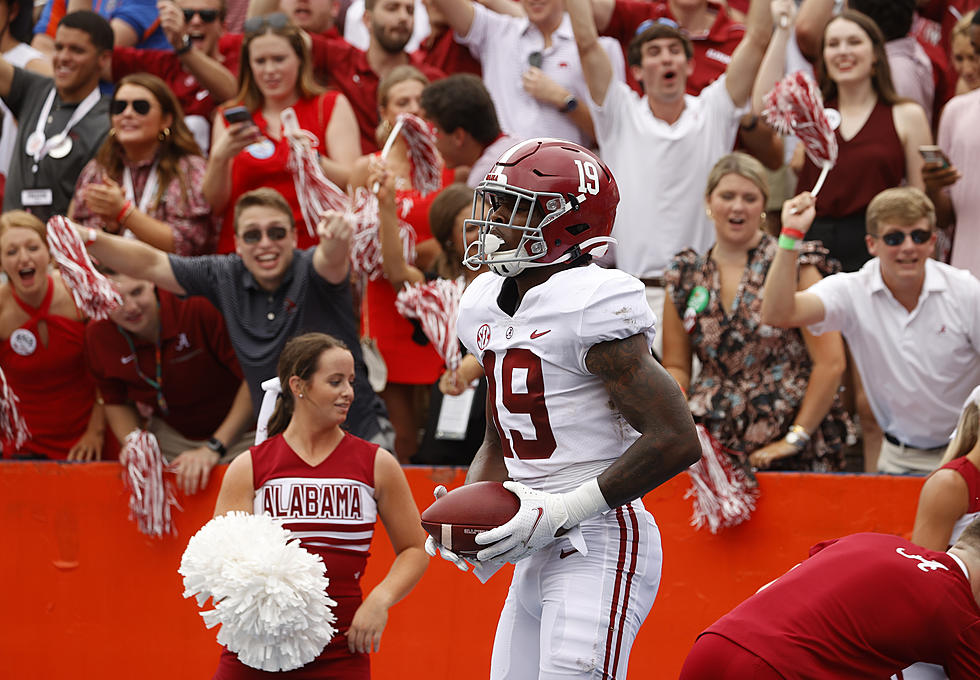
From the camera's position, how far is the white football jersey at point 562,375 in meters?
3.25

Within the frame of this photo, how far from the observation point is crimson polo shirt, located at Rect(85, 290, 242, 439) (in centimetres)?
587

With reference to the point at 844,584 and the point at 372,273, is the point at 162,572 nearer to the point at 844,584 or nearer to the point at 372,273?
the point at 372,273

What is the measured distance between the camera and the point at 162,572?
5598mm

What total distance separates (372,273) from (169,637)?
1921 millimetres

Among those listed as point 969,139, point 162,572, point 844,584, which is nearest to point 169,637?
point 162,572

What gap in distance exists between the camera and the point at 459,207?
570cm

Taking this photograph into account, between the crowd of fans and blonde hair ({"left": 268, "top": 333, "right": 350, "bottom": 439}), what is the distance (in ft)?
2.45

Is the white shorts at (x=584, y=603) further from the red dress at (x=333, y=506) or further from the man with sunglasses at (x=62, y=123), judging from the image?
the man with sunglasses at (x=62, y=123)

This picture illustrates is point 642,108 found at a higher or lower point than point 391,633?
higher

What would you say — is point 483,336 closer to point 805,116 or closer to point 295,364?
point 295,364

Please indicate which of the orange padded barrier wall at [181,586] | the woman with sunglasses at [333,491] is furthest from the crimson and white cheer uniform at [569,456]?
the orange padded barrier wall at [181,586]

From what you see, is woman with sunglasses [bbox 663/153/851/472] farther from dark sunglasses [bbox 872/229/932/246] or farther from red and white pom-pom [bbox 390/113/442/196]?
red and white pom-pom [bbox 390/113/442/196]

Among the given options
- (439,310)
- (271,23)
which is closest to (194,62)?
(271,23)

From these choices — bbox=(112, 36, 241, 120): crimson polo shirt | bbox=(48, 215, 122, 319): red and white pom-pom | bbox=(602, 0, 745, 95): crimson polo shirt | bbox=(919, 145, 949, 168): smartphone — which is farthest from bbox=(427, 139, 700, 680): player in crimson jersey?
bbox=(112, 36, 241, 120): crimson polo shirt
